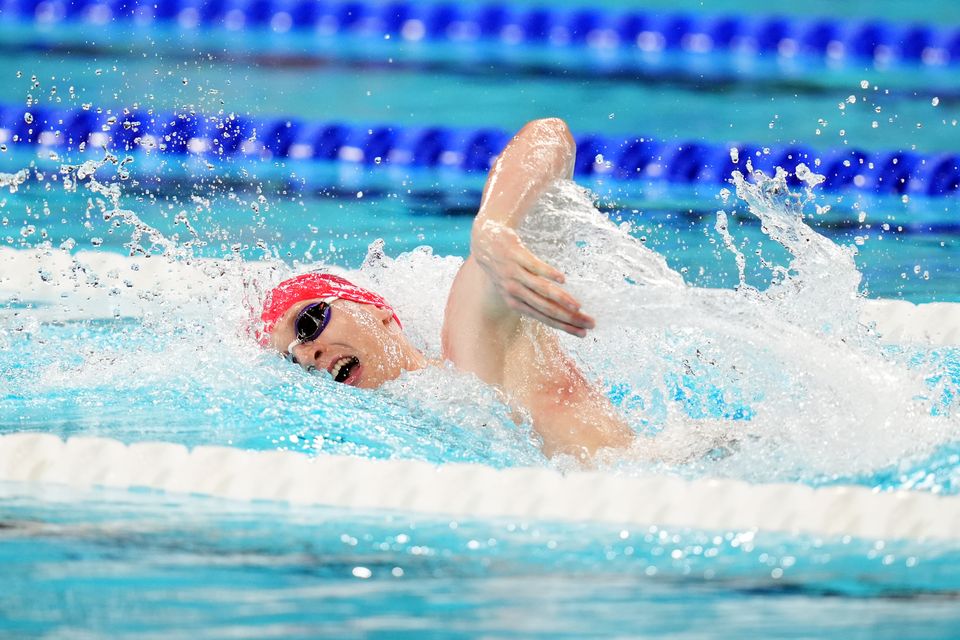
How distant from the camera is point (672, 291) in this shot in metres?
2.26

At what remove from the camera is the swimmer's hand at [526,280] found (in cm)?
183

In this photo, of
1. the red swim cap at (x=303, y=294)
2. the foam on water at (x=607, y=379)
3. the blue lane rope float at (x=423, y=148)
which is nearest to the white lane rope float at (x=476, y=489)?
the foam on water at (x=607, y=379)

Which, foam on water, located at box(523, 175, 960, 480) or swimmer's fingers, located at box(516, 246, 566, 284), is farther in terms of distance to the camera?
foam on water, located at box(523, 175, 960, 480)

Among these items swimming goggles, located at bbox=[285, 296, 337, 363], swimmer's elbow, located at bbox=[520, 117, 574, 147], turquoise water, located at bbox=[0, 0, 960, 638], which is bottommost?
turquoise water, located at bbox=[0, 0, 960, 638]

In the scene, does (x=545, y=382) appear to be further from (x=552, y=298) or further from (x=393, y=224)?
(x=393, y=224)

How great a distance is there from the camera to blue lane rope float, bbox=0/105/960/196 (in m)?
4.75

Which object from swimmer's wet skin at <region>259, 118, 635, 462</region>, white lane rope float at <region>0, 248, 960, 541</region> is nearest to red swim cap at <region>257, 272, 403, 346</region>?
swimmer's wet skin at <region>259, 118, 635, 462</region>

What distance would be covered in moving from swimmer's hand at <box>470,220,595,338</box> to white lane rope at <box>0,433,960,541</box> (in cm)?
39

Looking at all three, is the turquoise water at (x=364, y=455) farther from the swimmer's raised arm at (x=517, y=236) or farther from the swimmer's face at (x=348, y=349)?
the swimmer's raised arm at (x=517, y=236)

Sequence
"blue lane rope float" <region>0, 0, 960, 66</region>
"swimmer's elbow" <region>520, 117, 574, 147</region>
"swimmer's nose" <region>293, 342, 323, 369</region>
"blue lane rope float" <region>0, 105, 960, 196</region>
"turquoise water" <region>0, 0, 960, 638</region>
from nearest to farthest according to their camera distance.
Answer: "turquoise water" <region>0, 0, 960, 638</region>, "swimmer's elbow" <region>520, 117, 574, 147</region>, "swimmer's nose" <region>293, 342, 323, 369</region>, "blue lane rope float" <region>0, 105, 960, 196</region>, "blue lane rope float" <region>0, 0, 960, 66</region>

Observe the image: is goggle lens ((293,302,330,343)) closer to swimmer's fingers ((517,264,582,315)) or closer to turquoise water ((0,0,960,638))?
turquoise water ((0,0,960,638))

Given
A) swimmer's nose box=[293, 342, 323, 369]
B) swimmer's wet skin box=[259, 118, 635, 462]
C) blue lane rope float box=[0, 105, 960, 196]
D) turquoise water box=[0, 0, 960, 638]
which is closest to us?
turquoise water box=[0, 0, 960, 638]

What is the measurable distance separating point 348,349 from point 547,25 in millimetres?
4331

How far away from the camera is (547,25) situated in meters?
6.59
